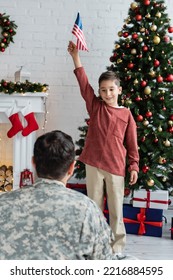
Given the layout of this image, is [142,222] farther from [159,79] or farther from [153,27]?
[153,27]

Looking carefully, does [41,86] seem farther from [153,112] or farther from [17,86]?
[153,112]

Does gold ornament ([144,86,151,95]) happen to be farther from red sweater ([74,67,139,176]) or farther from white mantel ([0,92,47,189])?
white mantel ([0,92,47,189])

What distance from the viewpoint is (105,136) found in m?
3.09

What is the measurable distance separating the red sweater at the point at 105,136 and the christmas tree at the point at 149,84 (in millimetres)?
752

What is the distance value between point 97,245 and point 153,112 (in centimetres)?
278

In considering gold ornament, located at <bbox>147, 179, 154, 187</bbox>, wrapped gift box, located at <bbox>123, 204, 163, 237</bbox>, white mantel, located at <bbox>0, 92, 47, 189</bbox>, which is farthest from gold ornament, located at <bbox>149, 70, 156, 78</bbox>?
white mantel, located at <bbox>0, 92, 47, 189</bbox>

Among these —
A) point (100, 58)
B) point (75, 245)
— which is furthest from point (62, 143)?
point (100, 58)

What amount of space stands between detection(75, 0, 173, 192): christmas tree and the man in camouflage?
2601mm

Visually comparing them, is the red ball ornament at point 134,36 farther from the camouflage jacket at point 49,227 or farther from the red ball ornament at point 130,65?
the camouflage jacket at point 49,227

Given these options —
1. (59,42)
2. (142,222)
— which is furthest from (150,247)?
(59,42)

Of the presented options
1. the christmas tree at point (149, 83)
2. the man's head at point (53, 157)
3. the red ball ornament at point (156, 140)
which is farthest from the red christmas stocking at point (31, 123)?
the man's head at point (53, 157)

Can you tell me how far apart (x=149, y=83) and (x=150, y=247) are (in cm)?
141

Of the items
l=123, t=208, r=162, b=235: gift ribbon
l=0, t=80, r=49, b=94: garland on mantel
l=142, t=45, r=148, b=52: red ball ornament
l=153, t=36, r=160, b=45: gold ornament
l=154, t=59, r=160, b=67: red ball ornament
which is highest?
l=153, t=36, r=160, b=45: gold ornament

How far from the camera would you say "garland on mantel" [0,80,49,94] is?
4.54 m
